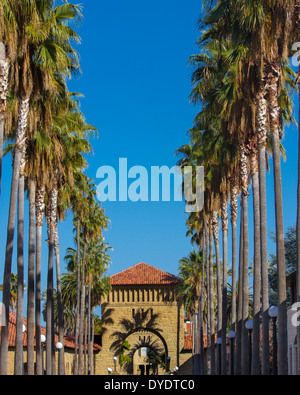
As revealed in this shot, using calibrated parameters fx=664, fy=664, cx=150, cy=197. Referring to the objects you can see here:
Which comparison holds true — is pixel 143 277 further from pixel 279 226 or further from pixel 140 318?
pixel 279 226

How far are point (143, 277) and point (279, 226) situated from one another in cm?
6127

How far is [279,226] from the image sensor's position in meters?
21.7

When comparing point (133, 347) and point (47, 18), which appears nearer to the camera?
point (47, 18)

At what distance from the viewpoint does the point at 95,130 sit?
38.8 m

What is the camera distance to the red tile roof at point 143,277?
8100cm

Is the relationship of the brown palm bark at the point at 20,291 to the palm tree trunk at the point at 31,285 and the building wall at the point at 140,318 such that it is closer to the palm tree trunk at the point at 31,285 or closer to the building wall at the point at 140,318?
the palm tree trunk at the point at 31,285

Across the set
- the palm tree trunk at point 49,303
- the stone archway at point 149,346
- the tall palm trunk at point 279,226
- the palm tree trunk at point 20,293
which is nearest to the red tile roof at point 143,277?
the stone archway at point 149,346

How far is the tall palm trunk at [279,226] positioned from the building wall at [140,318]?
188 feet

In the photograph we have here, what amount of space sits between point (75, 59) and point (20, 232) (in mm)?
7499

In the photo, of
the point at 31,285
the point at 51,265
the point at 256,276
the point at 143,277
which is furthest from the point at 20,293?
the point at 143,277

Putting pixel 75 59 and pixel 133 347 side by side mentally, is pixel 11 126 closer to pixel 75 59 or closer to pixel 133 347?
pixel 75 59

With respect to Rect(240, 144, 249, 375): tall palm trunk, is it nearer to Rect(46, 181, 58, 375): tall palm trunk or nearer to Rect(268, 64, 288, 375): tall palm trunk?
Rect(268, 64, 288, 375): tall palm trunk

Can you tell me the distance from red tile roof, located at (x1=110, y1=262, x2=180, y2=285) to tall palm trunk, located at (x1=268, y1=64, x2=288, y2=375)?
58038 mm

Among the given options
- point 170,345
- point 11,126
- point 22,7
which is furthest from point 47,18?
point 170,345
